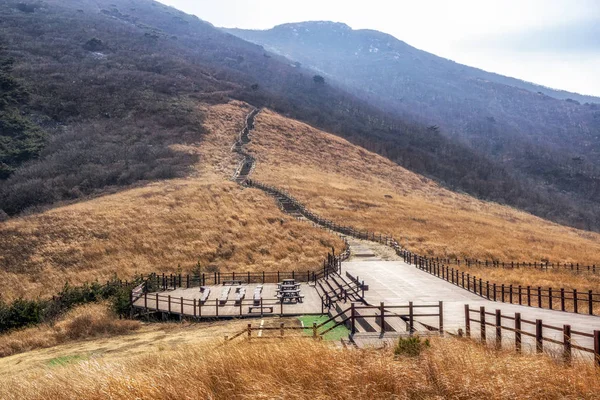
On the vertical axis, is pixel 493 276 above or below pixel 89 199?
below

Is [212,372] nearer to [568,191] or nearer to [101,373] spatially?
[101,373]

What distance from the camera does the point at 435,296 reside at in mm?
18047

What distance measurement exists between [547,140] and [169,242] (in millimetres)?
157872

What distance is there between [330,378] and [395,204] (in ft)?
162

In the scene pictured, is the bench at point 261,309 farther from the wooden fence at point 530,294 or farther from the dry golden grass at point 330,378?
the dry golden grass at point 330,378

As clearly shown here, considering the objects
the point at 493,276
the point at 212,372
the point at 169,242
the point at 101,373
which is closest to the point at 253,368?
the point at 212,372

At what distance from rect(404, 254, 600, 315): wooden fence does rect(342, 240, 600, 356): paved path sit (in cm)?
66

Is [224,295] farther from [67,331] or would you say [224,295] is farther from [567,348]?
[567,348]

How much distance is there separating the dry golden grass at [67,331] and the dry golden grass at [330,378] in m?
9.87

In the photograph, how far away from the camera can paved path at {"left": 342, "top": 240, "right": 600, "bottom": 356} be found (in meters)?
12.1

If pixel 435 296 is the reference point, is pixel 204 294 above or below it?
below

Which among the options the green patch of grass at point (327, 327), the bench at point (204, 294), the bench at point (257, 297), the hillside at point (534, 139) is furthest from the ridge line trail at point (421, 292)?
the hillside at point (534, 139)

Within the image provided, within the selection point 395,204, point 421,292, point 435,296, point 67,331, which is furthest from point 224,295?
point 395,204

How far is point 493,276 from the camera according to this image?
2792 centimetres
